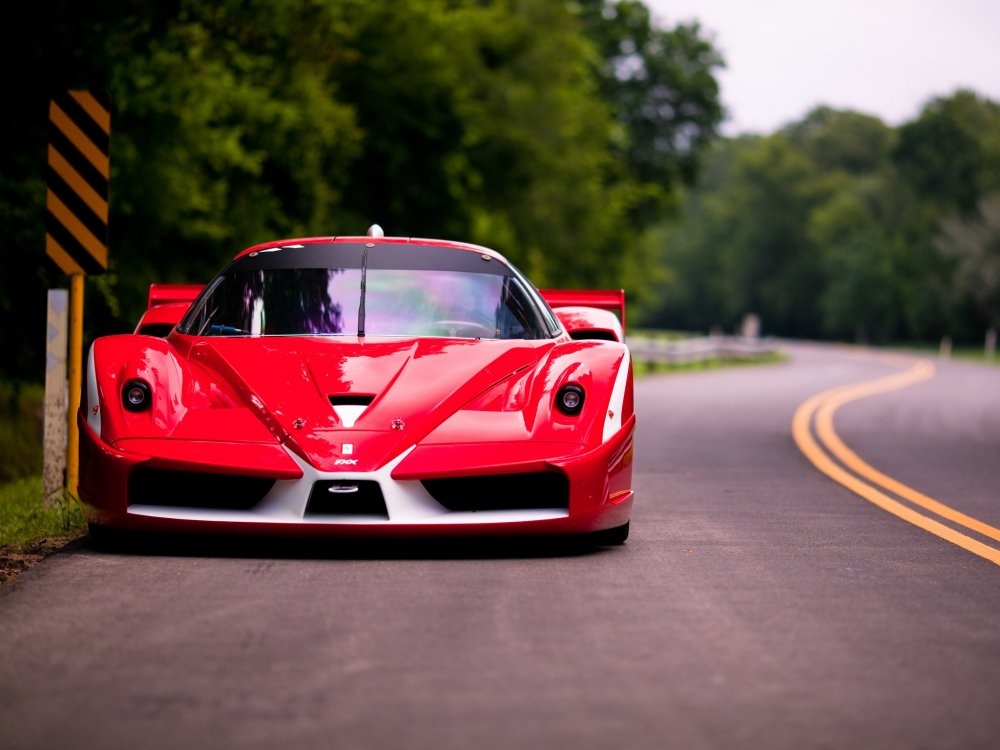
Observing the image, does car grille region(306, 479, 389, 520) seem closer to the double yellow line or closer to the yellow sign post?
the double yellow line

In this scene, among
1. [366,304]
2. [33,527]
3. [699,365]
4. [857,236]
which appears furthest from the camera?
[857,236]

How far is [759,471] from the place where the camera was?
11047 mm

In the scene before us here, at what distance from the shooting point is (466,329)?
718 cm

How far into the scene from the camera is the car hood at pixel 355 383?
6137 mm

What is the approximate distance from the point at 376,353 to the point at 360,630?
2.04 metres

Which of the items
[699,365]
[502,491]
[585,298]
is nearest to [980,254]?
[699,365]

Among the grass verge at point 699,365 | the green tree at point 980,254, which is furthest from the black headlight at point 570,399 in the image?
the green tree at point 980,254

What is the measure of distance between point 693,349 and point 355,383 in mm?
32482

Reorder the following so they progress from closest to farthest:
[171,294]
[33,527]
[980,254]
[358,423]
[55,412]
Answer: [358,423], [33,527], [55,412], [171,294], [980,254]

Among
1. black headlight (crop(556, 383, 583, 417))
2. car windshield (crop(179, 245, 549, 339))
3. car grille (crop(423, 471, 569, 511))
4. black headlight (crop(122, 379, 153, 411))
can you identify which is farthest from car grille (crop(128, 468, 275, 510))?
black headlight (crop(556, 383, 583, 417))

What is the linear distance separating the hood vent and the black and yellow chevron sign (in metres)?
2.69

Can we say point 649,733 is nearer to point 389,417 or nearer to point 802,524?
point 389,417

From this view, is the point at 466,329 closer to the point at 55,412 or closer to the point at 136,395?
the point at 136,395

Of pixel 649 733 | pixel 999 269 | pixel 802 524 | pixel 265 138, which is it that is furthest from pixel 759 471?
pixel 999 269
